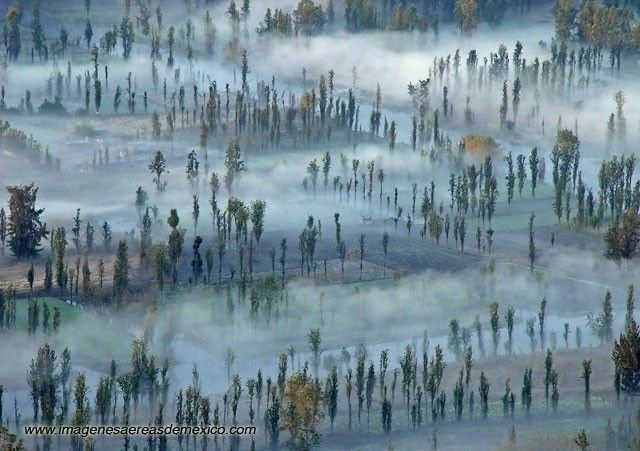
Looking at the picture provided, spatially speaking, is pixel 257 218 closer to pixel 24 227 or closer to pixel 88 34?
pixel 24 227

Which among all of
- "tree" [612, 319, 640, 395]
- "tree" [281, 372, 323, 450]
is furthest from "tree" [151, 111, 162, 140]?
"tree" [281, 372, 323, 450]

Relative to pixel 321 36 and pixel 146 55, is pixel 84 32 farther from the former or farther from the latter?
pixel 321 36

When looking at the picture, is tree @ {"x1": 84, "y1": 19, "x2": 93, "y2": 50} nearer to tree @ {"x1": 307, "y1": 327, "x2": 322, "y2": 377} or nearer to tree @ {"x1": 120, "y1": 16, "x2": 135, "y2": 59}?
tree @ {"x1": 120, "y1": 16, "x2": 135, "y2": 59}

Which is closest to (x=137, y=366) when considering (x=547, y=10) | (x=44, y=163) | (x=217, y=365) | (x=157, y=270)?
(x=217, y=365)

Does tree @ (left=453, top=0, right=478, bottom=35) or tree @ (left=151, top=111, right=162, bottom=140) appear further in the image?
tree @ (left=453, top=0, right=478, bottom=35)

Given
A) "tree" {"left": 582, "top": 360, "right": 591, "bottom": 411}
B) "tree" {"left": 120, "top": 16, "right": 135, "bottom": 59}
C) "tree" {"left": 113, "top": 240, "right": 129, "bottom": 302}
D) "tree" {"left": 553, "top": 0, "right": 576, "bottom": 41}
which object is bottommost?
"tree" {"left": 582, "top": 360, "right": 591, "bottom": 411}

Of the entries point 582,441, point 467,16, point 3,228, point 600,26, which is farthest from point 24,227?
point 467,16

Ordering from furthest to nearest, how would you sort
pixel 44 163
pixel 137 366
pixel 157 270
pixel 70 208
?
1. pixel 44 163
2. pixel 70 208
3. pixel 157 270
4. pixel 137 366
